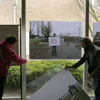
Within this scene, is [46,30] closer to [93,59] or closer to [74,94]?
[93,59]

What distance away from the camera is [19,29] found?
450 cm

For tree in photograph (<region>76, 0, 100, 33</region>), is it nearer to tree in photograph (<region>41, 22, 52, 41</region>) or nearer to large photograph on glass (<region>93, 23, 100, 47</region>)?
large photograph on glass (<region>93, 23, 100, 47</region>)

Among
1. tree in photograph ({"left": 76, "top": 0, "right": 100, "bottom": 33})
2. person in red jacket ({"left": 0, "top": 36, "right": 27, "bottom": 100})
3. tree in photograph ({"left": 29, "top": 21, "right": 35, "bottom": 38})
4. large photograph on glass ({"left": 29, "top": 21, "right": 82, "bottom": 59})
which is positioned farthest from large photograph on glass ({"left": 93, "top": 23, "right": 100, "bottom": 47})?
person in red jacket ({"left": 0, "top": 36, "right": 27, "bottom": 100})

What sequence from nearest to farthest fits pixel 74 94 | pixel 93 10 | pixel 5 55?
pixel 74 94
pixel 5 55
pixel 93 10

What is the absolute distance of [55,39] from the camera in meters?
4.70

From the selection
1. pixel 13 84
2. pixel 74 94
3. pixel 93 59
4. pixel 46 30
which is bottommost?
pixel 13 84

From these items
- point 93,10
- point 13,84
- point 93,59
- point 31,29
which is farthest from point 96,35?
point 13,84

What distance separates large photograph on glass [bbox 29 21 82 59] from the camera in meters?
4.64

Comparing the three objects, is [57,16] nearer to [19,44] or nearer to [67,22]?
[67,22]

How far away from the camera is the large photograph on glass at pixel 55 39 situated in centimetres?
464

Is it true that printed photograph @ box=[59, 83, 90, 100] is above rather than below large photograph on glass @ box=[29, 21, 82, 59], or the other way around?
below

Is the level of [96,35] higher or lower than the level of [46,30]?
lower

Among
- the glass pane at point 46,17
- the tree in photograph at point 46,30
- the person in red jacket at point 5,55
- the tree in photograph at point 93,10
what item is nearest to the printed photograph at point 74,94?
the person in red jacket at point 5,55

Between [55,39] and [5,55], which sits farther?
[55,39]
